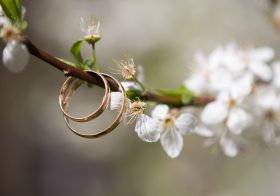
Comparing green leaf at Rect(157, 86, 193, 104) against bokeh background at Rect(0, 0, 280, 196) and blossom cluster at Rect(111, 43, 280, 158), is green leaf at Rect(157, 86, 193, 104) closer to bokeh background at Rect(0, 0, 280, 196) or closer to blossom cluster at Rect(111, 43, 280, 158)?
blossom cluster at Rect(111, 43, 280, 158)

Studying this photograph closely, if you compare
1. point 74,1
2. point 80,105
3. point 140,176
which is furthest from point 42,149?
point 74,1

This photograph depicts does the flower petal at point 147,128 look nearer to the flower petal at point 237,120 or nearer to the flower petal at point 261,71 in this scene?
the flower petal at point 237,120

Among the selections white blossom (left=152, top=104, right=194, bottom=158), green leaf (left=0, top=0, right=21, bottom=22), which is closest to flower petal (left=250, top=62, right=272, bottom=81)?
white blossom (left=152, top=104, right=194, bottom=158)

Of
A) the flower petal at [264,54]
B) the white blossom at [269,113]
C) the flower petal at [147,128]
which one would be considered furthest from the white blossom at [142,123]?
the flower petal at [264,54]

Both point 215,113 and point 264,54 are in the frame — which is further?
point 264,54

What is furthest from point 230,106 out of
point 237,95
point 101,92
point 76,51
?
point 101,92

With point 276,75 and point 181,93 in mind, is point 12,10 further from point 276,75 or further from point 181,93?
point 276,75
